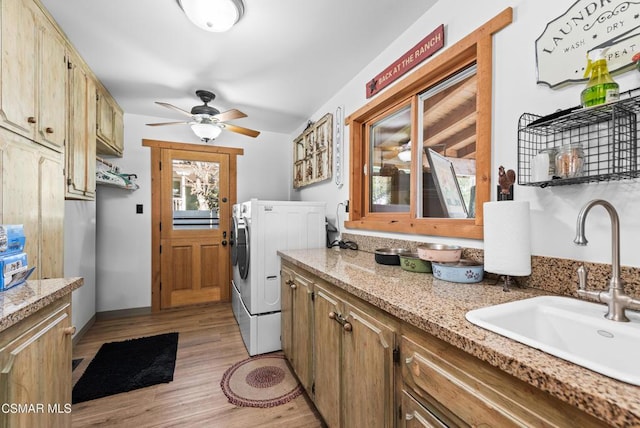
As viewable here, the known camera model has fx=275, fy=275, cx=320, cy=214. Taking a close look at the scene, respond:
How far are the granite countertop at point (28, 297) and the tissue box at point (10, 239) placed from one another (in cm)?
14

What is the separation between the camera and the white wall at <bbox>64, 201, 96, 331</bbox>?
8.04 feet

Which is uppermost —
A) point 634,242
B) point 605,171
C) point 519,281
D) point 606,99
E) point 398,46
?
point 398,46

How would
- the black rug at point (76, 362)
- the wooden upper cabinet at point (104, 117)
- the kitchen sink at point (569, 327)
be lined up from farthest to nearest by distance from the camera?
the wooden upper cabinet at point (104, 117) < the black rug at point (76, 362) < the kitchen sink at point (569, 327)

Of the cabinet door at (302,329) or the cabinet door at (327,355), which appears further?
the cabinet door at (302,329)

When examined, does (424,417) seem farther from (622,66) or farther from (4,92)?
(4,92)

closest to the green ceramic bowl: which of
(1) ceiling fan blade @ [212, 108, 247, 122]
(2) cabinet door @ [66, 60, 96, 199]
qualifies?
(1) ceiling fan blade @ [212, 108, 247, 122]

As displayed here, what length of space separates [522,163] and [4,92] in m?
2.41

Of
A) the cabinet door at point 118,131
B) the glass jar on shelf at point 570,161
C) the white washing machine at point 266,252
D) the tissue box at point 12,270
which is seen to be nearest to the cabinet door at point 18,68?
the tissue box at point 12,270

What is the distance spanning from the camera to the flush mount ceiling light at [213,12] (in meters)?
1.53

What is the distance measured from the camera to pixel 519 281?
1.17 meters

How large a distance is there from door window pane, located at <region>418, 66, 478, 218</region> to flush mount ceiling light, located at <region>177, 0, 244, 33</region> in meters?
1.29

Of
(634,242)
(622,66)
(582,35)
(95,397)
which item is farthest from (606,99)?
(95,397)

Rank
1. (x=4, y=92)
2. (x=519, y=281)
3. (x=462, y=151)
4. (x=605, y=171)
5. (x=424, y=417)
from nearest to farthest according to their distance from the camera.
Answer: (x=424, y=417) → (x=605, y=171) → (x=519, y=281) → (x=4, y=92) → (x=462, y=151)

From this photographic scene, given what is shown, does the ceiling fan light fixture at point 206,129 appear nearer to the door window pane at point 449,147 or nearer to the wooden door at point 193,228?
the wooden door at point 193,228
